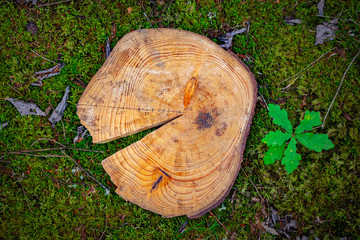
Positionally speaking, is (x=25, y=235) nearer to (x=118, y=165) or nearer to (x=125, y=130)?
(x=118, y=165)

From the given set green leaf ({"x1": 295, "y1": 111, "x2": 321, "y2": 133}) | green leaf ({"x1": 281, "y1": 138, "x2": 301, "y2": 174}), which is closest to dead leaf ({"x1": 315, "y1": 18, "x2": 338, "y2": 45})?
green leaf ({"x1": 295, "y1": 111, "x2": 321, "y2": 133})

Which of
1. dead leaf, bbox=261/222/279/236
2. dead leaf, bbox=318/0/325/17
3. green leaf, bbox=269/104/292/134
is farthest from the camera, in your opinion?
dead leaf, bbox=318/0/325/17

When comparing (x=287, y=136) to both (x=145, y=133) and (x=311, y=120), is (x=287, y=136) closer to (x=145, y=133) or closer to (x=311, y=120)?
(x=311, y=120)

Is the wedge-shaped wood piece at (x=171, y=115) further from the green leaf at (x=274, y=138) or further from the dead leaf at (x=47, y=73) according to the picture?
the dead leaf at (x=47, y=73)

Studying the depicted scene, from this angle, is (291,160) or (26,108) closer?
(291,160)

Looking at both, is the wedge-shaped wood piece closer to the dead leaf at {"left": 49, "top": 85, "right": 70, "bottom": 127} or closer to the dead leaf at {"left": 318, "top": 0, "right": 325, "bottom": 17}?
the dead leaf at {"left": 49, "top": 85, "right": 70, "bottom": 127}

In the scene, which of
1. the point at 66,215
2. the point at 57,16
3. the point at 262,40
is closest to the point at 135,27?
the point at 57,16

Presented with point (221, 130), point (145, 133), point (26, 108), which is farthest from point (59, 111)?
point (221, 130)
